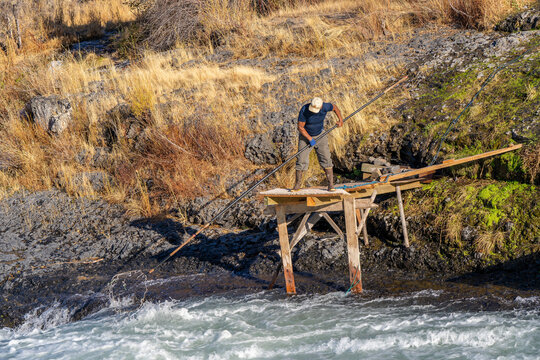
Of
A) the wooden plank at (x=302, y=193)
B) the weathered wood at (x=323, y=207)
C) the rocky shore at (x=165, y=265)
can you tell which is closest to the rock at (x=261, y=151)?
the rocky shore at (x=165, y=265)

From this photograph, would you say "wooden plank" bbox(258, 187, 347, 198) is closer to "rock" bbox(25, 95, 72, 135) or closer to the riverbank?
the riverbank

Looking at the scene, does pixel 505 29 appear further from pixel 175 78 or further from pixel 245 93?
pixel 175 78

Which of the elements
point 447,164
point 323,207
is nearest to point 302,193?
point 323,207

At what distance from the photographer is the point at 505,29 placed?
13.2 metres

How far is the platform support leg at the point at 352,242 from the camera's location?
7.81m

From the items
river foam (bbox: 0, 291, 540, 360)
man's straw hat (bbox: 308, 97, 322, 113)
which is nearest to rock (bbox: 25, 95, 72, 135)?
river foam (bbox: 0, 291, 540, 360)

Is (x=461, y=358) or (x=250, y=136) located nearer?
(x=461, y=358)

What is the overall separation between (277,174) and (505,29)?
6.58m

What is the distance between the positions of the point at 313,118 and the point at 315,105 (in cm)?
26

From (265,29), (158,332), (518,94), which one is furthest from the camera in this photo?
(265,29)

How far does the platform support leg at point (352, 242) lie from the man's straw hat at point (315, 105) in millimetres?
1305

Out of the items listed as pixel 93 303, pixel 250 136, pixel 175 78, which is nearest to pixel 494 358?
pixel 93 303

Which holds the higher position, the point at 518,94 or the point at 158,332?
the point at 518,94

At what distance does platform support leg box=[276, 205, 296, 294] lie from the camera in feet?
26.8
